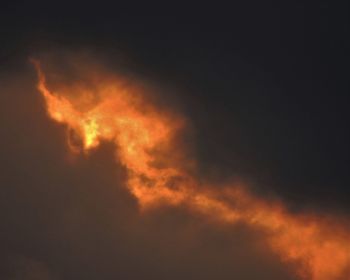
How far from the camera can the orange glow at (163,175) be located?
2914 centimetres

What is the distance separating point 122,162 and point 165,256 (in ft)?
20.6

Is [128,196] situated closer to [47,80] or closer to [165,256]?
[165,256]

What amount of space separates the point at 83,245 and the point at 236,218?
9.52 meters

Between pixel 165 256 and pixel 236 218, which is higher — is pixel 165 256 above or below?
below

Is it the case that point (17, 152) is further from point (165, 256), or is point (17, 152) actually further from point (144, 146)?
point (165, 256)

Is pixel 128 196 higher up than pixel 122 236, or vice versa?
pixel 128 196

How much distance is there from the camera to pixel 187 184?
29406 millimetres

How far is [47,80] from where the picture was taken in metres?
28.7

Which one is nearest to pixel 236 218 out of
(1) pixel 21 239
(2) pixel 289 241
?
(2) pixel 289 241

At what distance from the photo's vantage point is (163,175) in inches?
1163

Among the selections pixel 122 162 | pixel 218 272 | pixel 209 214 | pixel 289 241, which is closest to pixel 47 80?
pixel 122 162

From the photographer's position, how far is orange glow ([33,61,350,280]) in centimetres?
2914

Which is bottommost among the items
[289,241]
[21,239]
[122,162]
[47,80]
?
[21,239]

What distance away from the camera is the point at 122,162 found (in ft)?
96.7
